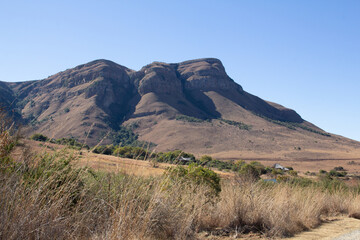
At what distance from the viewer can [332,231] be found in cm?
856

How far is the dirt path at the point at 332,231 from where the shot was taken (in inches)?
294

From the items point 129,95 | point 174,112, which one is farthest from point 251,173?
point 129,95

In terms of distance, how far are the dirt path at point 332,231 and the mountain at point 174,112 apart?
7792 centimetres

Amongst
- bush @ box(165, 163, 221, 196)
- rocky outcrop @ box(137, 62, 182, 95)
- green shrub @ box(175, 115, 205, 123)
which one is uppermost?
rocky outcrop @ box(137, 62, 182, 95)

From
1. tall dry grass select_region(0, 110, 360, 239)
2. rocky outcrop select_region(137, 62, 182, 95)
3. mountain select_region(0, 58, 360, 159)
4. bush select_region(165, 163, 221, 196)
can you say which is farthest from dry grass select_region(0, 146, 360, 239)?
rocky outcrop select_region(137, 62, 182, 95)

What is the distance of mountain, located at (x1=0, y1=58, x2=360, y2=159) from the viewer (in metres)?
106

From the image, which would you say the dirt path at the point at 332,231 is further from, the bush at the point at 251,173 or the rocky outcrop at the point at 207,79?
the rocky outcrop at the point at 207,79

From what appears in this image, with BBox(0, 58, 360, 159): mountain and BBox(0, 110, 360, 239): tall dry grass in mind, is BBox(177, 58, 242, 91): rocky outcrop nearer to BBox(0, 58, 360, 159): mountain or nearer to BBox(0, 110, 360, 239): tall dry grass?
BBox(0, 58, 360, 159): mountain

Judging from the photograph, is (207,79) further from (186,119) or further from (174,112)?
(186,119)

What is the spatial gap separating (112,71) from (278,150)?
107010mm

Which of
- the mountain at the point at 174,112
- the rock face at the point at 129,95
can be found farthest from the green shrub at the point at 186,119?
the rock face at the point at 129,95

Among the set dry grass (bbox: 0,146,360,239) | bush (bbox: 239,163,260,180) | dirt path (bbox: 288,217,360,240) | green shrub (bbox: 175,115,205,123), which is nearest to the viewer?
dry grass (bbox: 0,146,360,239)

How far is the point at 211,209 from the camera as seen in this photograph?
305 inches

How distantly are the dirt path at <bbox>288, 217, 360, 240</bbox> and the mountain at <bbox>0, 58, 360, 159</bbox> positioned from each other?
77922 millimetres
